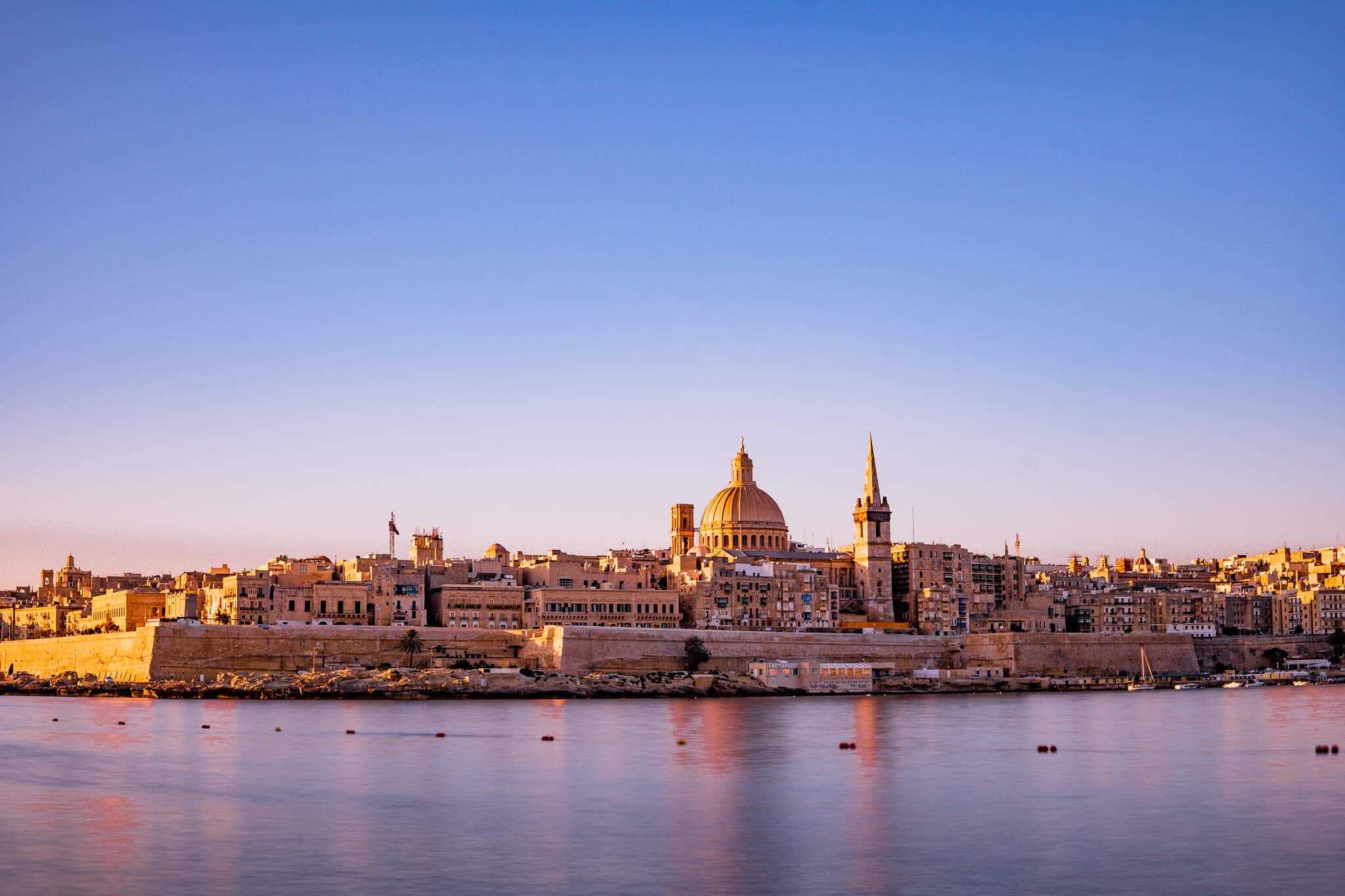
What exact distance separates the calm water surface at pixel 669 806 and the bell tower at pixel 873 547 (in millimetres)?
33696

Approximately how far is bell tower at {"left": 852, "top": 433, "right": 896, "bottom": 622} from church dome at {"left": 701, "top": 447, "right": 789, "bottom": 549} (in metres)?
5.71

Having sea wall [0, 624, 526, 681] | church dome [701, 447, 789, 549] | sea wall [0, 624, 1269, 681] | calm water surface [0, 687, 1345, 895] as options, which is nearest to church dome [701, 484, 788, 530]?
church dome [701, 447, 789, 549]

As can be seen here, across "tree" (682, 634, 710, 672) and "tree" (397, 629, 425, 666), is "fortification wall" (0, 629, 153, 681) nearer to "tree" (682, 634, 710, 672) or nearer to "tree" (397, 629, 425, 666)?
"tree" (397, 629, 425, 666)

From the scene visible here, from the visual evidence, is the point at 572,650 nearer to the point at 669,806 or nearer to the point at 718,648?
the point at 718,648

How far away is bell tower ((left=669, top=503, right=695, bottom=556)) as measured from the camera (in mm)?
88150

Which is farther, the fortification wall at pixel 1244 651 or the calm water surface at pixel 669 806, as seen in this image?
the fortification wall at pixel 1244 651

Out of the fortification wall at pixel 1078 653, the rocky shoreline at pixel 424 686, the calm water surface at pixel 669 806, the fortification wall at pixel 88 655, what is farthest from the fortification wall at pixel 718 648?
the calm water surface at pixel 669 806

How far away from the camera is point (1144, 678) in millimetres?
68750

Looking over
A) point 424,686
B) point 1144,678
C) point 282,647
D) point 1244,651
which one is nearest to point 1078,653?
point 1144,678

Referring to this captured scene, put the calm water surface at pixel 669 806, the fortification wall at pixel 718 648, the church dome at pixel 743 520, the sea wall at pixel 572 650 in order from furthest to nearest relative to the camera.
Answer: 1. the church dome at pixel 743 520
2. the fortification wall at pixel 718 648
3. the sea wall at pixel 572 650
4. the calm water surface at pixel 669 806

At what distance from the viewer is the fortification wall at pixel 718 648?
60.5 metres

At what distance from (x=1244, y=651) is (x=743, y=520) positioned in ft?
77.7

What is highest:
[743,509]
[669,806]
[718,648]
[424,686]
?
[743,509]

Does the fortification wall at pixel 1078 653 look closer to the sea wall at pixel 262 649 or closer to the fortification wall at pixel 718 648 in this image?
the fortification wall at pixel 718 648
